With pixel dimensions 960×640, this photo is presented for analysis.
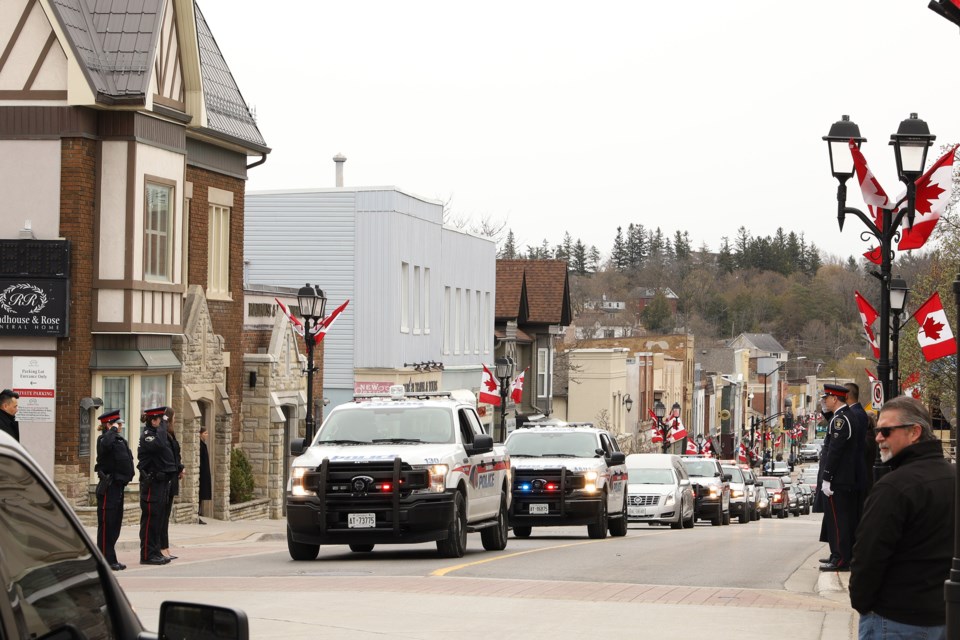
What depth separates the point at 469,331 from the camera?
53.5 metres

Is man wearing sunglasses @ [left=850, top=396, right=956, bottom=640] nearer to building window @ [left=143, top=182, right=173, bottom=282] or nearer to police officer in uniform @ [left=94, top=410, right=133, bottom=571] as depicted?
police officer in uniform @ [left=94, top=410, right=133, bottom=571]

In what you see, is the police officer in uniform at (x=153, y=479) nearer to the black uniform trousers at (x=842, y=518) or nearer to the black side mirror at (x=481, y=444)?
the black side mirror at (x=481, y=444)

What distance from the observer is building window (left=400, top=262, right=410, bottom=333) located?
43781 mm

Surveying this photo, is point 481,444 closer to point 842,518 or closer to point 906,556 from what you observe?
point 842,518

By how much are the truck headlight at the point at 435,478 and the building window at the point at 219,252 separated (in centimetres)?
1465

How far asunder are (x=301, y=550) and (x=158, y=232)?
10.3 meters

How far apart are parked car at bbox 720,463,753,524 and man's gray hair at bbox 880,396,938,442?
3817cm

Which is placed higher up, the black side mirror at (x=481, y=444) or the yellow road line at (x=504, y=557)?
the black side mirror at (x=481, y=444)

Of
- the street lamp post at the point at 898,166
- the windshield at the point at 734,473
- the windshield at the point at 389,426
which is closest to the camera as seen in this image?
the street lamp post at the point at 898,166

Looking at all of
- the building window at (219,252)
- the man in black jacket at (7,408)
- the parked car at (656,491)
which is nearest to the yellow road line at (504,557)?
the man in black jacket at (7,408)

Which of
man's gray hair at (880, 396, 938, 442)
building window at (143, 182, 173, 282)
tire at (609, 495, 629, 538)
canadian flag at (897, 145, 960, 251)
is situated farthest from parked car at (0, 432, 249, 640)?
building window at (143, 182, 173, 282)

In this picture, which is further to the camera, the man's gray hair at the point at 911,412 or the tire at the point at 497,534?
the tire at the point at 497,534

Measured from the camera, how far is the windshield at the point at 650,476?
34.0 meters

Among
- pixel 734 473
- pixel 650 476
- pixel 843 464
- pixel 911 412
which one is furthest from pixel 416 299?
pixel 911 412
